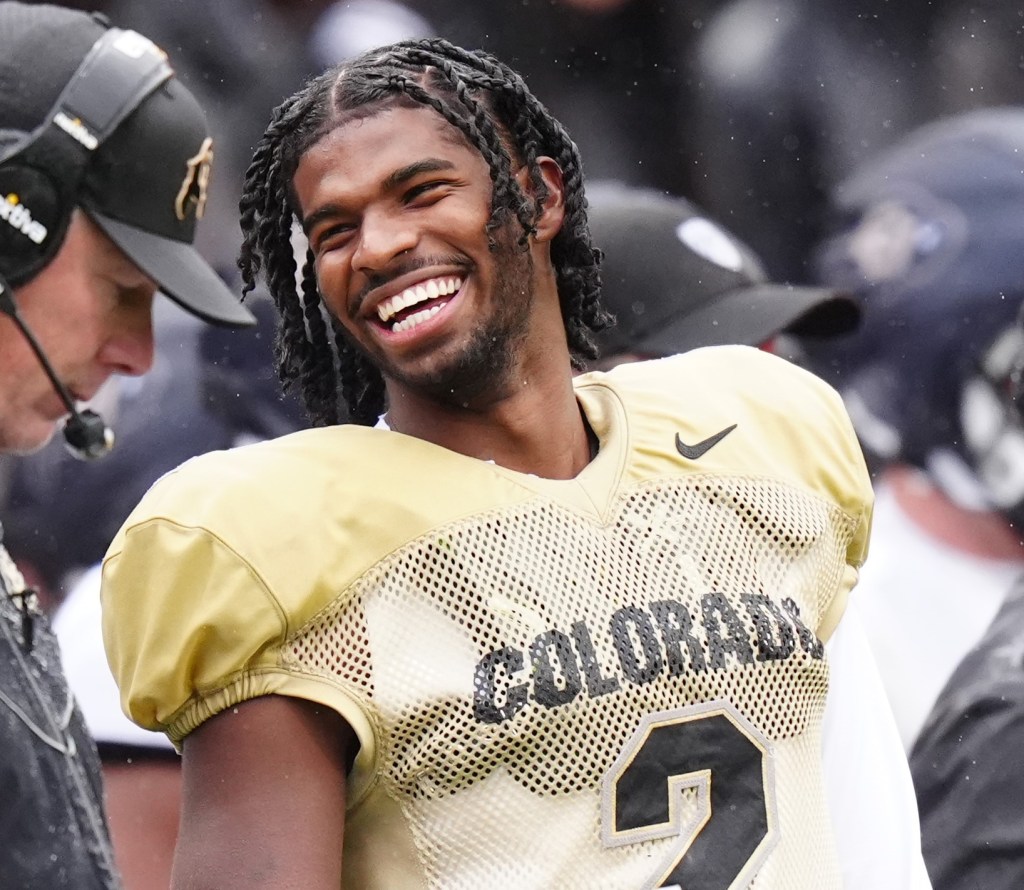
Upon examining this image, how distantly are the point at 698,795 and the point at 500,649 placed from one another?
27 centimetres

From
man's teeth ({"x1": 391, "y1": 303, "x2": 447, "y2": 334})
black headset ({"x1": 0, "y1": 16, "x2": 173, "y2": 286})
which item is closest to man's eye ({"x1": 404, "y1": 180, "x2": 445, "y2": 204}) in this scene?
man's teeth ({"x1": 391, "y1": 303, "x2": 447, "y2": 334})

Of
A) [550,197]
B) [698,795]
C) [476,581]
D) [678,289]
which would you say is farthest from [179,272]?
[678,289]

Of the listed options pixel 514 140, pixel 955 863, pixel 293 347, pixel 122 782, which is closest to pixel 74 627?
pixel 122 782

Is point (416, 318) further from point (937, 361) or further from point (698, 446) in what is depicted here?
point (937, 361)

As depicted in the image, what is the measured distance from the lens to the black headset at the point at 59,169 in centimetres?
162

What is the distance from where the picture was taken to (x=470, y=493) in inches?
72.6

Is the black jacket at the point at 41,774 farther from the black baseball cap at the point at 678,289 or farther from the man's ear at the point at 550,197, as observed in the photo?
the black baseball cap at the point at 678,289

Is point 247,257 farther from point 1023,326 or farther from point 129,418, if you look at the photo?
point 1023,326

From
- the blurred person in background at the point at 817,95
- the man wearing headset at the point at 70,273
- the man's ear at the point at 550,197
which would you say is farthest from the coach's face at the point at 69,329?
the blurred person in background at the point at 817,95

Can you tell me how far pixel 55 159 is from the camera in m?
1.64

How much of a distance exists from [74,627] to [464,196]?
147 centimetres

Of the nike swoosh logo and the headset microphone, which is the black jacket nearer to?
the headset microphone

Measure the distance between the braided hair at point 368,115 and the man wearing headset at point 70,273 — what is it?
25 centimetres

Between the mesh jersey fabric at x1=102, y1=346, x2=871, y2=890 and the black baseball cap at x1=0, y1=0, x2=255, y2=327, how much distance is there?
8.1 inches
